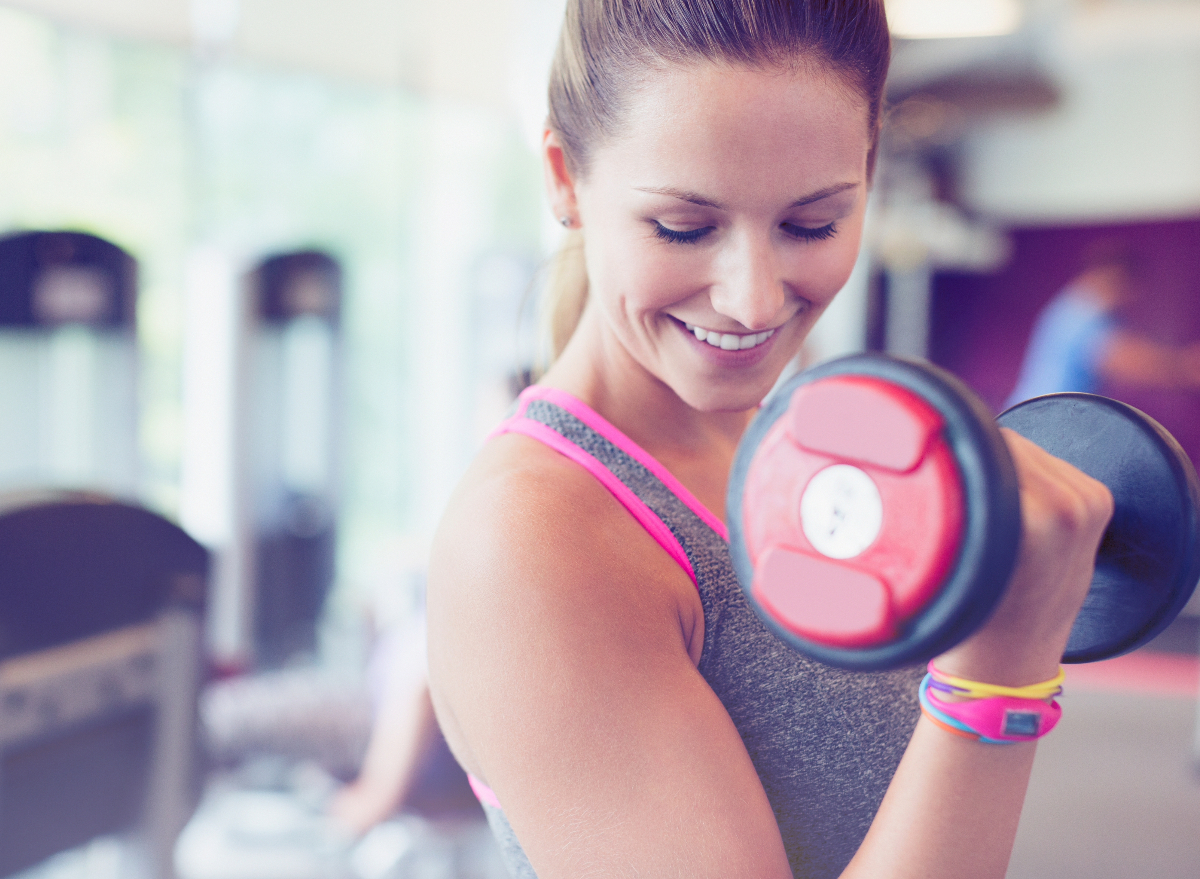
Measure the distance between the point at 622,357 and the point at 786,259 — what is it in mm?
165

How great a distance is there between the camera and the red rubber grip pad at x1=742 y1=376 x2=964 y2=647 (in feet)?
1.59

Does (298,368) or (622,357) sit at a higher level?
(622,357)

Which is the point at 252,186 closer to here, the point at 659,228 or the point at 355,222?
the point at 355,222

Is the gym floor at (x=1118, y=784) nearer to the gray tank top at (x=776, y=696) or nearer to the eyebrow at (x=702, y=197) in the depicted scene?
the gray tank top at (x=776, y=696)

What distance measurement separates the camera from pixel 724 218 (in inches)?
25.8

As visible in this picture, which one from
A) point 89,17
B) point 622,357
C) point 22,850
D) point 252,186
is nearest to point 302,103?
point 252,186

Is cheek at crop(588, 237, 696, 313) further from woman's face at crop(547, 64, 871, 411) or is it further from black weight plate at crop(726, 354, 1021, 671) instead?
black weight plate at crop(726, 354, 1021, 671)

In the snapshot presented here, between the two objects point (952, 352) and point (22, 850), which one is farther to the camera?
point (952, 352)

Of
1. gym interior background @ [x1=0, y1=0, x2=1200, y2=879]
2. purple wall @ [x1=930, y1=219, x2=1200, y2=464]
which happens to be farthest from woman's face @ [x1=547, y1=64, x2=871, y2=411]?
purple wall @ [x1=930, y1=219, x2=1200, y2=464]

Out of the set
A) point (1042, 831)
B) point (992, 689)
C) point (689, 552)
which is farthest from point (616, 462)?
point (1042, 831)

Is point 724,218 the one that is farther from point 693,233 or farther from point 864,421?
point 864,421

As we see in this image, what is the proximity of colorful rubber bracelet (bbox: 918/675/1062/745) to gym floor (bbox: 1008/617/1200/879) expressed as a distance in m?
2.38

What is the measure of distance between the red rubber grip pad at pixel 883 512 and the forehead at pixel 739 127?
19 centimetres

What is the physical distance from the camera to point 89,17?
4.10 meters
